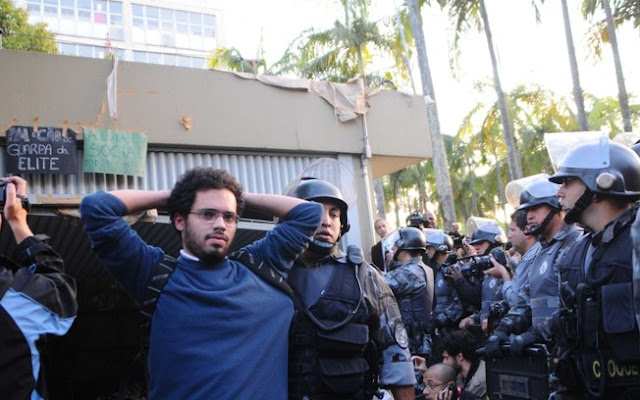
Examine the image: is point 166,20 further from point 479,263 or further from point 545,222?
point 545,222

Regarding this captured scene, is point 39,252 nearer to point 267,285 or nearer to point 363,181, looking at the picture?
point 267,285

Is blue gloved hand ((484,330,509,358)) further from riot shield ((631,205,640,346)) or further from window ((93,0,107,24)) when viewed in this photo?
window ((93,0,107,24))

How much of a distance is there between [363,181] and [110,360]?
4.44 metres

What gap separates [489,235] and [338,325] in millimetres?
5008

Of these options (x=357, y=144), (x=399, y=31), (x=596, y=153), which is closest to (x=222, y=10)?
(x=399, y=31)

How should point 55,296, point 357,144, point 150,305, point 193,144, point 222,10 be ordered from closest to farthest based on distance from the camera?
point 150,305 < point 55,296 < point 193,144 < point 357,144 < point 222,10

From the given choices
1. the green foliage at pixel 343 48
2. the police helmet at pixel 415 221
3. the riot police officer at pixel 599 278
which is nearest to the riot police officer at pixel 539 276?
the riot police officer at pixel 599 278

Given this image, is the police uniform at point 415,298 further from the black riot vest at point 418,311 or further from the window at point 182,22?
the window at point 182,22

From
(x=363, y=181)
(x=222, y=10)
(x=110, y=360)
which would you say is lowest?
(x=110, y=360)

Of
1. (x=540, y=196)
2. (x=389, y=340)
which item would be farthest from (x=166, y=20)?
(x=389, y=340)

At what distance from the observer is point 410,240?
25.8 feet

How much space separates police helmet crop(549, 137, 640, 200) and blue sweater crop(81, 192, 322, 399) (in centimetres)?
192

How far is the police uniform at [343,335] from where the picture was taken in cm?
336

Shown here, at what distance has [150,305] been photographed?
9.89 feet
